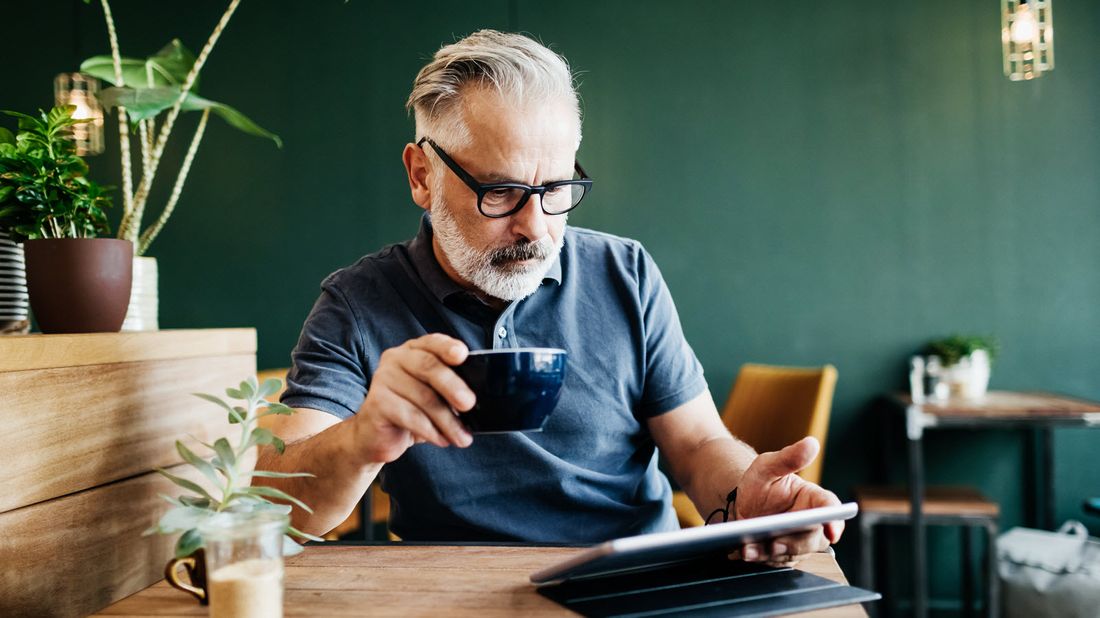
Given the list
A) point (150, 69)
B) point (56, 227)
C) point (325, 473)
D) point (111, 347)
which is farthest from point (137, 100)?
point (325, 473)

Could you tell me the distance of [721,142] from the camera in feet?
11.9

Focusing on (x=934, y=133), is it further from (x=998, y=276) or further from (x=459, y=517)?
(x=459, y=517)

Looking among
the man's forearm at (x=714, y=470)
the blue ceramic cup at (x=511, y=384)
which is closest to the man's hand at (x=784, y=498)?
the man's forearm at (x=714, y=470)

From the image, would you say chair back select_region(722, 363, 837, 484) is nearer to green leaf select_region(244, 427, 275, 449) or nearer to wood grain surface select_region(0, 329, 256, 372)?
wood grain surface select_region(0, 329, 256, 372)

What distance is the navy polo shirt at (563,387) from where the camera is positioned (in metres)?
1.36

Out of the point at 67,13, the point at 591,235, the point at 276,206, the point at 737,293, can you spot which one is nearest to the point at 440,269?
the point at 591,235

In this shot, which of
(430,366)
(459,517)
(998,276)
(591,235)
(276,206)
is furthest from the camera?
(276,206)

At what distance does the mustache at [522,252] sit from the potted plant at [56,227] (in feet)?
1.90

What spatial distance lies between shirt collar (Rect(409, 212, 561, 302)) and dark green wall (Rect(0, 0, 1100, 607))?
2.19 meters

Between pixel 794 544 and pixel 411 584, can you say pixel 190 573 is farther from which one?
pixel 794 544

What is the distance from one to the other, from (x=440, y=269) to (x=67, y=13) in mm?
3482

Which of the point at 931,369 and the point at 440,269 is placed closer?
the point at 440,269

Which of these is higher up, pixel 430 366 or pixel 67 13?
pixel 67 13

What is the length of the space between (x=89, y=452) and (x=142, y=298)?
432 millimetres
